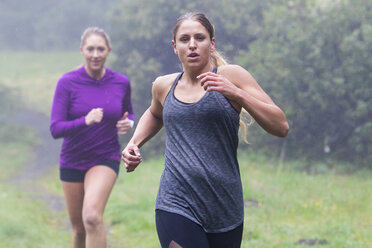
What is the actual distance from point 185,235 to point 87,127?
7.31 feet

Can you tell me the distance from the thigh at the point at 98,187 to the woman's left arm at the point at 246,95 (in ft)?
5.98

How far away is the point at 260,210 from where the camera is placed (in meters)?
9.03

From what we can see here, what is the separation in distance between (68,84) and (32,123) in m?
20.6

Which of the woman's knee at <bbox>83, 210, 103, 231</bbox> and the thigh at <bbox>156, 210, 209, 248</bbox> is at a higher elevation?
the thigh at <bbox>156, 210, 209, 248</bbox>

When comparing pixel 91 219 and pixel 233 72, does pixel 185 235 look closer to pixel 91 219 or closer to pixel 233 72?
pixel 233 72

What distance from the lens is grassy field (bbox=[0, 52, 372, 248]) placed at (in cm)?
738

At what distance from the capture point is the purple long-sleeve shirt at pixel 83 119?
15.9 ft

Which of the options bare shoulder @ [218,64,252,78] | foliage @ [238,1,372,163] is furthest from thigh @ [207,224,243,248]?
foliage @ [238,1,372,163]

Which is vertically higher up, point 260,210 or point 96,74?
point 96,74

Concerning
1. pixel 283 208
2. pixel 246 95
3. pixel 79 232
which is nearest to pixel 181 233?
pixel 246 95

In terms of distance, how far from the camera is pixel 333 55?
1394 cm

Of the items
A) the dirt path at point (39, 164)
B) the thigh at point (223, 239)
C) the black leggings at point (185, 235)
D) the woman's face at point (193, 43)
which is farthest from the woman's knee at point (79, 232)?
the dirt path at point (39, 164)

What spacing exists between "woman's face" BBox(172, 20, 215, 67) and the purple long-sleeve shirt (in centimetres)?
183

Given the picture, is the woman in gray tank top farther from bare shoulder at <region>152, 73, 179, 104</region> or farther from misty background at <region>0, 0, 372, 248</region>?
misty background at <region>0, 0, 372, 248</region>
